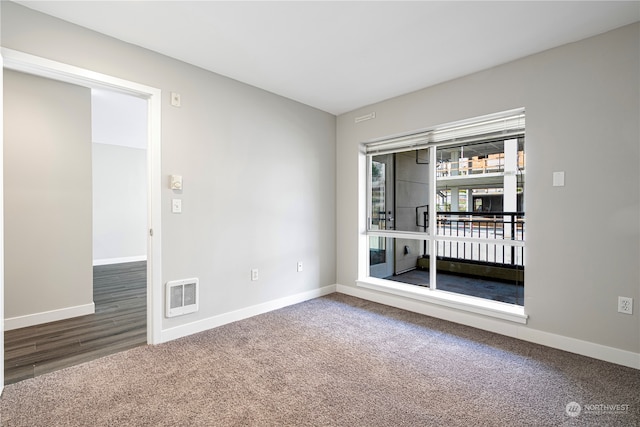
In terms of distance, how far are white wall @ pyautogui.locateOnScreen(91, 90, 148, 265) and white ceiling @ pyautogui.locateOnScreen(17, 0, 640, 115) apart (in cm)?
373

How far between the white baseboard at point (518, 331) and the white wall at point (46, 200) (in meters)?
3.48

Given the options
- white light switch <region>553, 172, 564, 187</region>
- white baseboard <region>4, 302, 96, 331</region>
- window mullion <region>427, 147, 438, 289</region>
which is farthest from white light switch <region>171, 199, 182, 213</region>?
white light switch <region>553, 172, 564, 187</region>

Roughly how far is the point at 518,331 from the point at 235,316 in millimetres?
2762

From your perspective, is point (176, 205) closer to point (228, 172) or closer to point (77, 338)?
point (228, 172)

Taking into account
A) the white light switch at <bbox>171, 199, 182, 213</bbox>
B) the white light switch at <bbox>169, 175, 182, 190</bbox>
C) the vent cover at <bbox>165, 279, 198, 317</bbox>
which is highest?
the white light switch at <bbox>169, 175, 182, 190</bbox>

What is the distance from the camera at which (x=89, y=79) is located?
2295 mm

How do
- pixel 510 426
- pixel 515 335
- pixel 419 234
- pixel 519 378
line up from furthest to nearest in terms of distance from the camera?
Answer: pixel 419 234 < pixel 515 335 < pixel 519 378 < pixel 510 426

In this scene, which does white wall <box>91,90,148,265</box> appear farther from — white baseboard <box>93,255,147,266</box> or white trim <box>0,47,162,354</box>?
white trim <box>0,47,162,354</box>

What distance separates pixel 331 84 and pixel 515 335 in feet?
10.2

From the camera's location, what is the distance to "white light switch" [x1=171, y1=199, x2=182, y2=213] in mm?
2719

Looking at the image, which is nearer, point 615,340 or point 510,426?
point 510,426

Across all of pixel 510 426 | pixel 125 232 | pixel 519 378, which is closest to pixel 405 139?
pixel 519 378

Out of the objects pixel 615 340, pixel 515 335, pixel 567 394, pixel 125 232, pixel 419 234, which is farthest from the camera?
pixel 125 232

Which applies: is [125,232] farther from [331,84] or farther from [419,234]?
[419,234]
